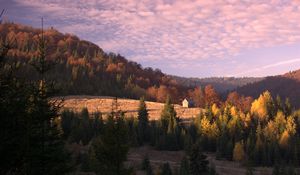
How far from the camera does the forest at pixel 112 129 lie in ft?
46.5

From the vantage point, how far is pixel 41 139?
17281mm

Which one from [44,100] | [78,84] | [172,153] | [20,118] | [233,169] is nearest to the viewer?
[20,118]

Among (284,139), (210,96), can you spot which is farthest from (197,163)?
(210,96)

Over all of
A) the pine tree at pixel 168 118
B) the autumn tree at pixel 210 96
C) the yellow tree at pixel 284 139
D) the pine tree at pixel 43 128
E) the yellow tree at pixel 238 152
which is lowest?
the yellow tree at pixel 238 152

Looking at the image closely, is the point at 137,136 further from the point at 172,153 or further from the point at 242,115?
the point at 242,115

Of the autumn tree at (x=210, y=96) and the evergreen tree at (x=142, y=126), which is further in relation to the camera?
the autumn tree at (x=210, y=96)

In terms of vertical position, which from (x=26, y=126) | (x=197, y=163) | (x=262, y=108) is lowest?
(x=197, y=163)

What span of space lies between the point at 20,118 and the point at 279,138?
99.3m

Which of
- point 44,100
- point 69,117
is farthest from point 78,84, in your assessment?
point 44,100

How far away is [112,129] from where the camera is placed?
2694cm

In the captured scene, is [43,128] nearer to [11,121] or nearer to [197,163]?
[11,121]

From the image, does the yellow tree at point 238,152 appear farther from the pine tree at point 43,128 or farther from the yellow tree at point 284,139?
the pine tree at point 43,128

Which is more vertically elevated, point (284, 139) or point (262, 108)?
point (262, 108)

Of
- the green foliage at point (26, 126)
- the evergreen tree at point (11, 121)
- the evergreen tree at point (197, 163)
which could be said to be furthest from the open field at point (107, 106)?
the evergreen tree at point (11, 121)
